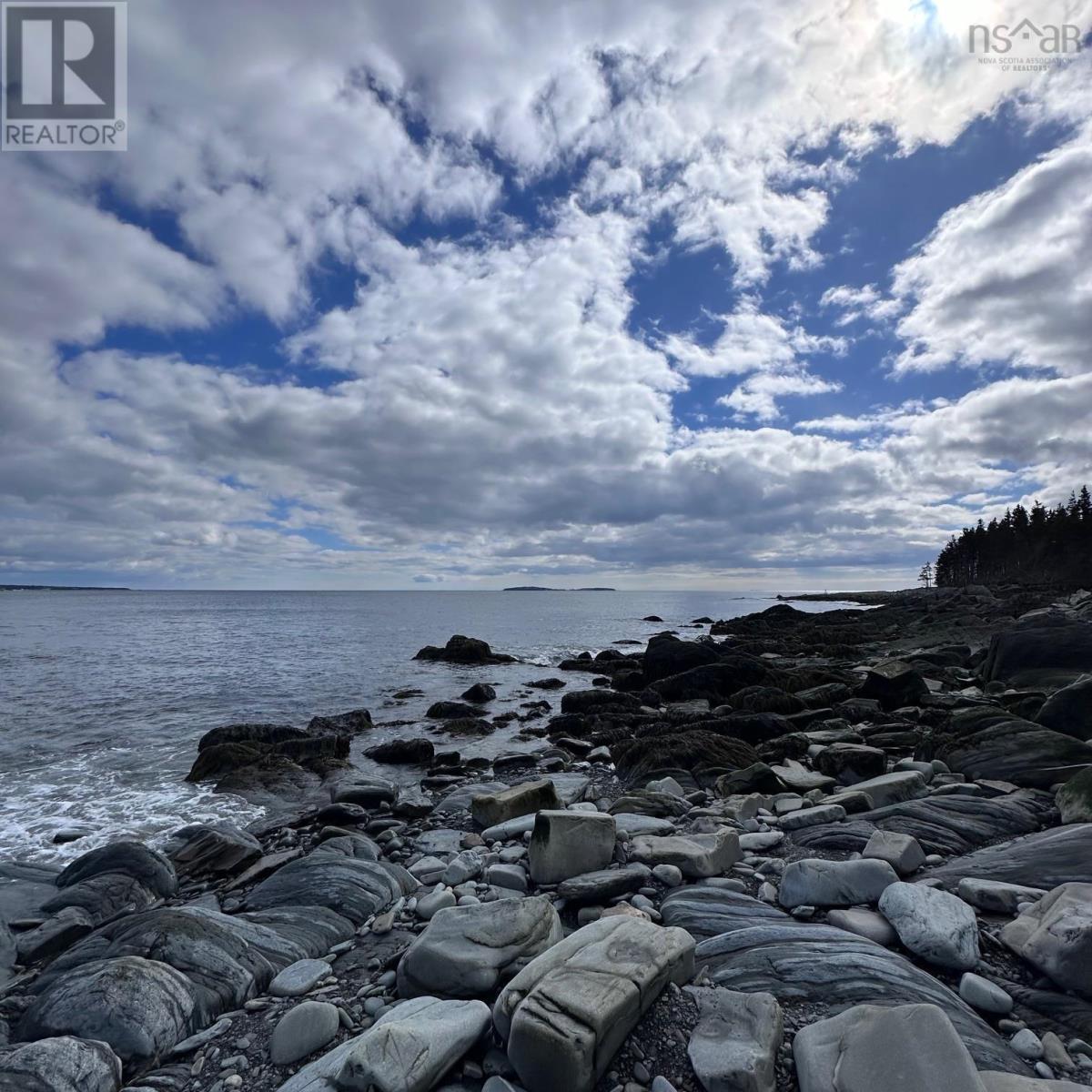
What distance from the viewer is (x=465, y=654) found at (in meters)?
35.5

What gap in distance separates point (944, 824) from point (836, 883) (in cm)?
273

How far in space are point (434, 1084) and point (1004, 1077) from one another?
2.84 meters

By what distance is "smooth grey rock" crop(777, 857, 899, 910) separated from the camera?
477cm

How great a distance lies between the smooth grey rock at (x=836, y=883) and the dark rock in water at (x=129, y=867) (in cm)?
758

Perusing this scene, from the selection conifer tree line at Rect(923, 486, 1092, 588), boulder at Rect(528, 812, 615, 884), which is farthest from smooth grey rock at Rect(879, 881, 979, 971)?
conifer tree line at Rect(923, 486, 1092, 588)

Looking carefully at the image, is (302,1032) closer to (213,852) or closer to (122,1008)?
(122,1008)

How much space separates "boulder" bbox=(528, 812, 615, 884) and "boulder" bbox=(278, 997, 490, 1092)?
2543 millimetres

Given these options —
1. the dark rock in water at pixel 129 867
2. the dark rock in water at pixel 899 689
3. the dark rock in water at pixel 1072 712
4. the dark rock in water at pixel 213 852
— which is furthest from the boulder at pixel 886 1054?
the dark rock in water at pixel 899 689

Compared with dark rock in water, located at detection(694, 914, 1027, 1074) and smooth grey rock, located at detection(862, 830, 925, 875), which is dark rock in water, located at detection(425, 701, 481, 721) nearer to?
smooth grey rock, located at detection(862, 830, 925, 875)

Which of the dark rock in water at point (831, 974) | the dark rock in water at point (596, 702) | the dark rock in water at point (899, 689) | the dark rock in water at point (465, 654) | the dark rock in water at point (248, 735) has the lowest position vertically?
the dark rock in water at point (465, 654)

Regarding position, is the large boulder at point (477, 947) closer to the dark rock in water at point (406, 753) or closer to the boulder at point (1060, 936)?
the boulder at point (1060, 936)

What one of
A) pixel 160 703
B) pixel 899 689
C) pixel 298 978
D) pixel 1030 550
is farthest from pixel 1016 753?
pixel 1030 550

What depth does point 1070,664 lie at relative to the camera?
15.6 m

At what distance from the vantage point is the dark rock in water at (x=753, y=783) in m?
9.38
